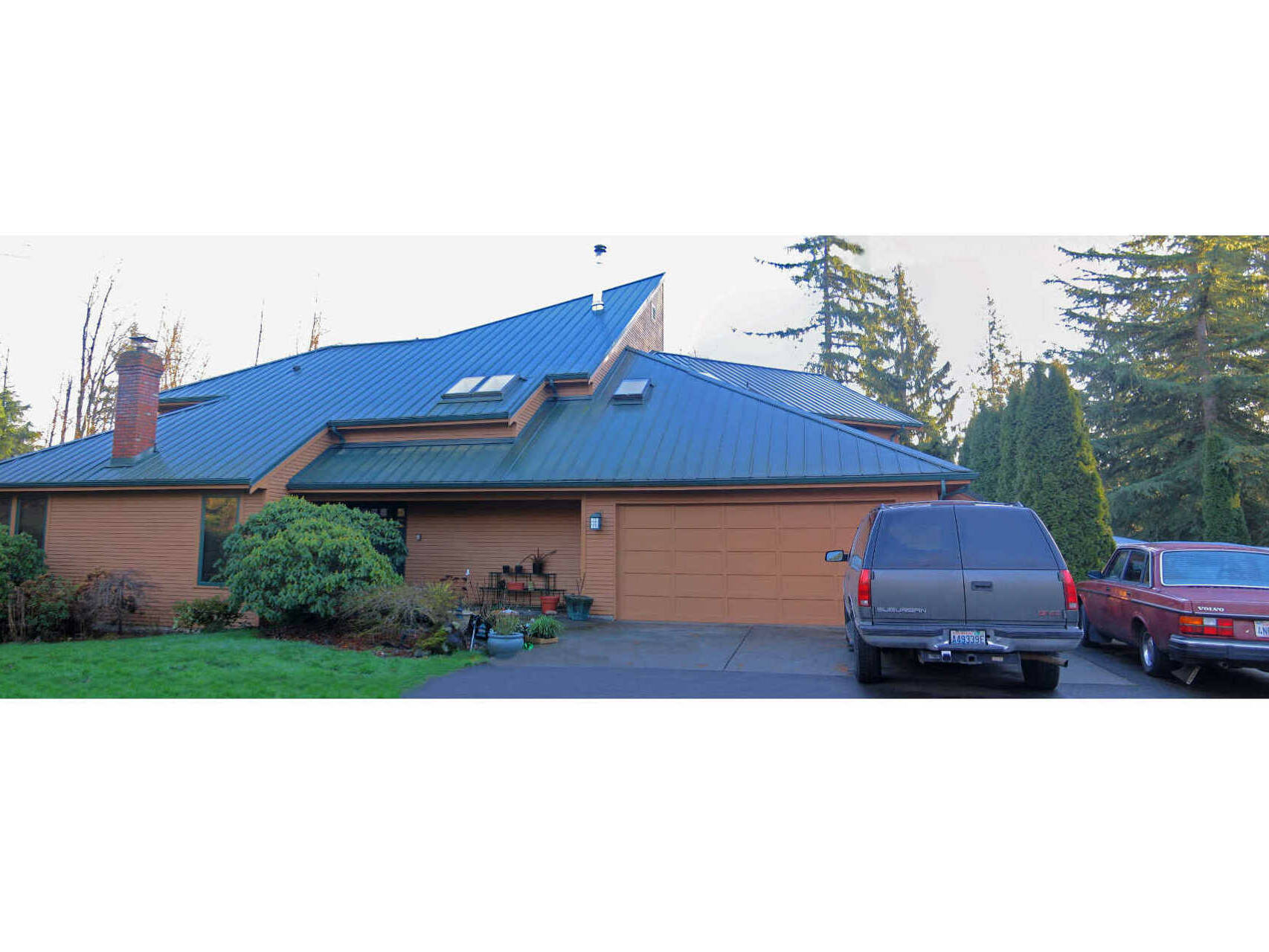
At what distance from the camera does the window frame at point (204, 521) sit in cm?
1333

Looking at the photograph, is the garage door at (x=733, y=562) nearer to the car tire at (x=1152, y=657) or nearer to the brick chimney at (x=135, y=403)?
the car tire at (x=1152, y=657)

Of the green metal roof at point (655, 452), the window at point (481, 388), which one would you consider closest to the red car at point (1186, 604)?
the green metal roof at point (655, 452)

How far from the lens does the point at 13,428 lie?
101 feet

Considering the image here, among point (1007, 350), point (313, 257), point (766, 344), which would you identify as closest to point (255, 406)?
point (313, 257)

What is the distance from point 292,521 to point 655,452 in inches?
261

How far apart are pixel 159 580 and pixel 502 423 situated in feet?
24.5

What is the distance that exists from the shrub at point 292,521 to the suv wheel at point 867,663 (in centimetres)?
794

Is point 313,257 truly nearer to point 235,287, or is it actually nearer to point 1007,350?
point 235,287

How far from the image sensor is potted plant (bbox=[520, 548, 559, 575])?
14219mm

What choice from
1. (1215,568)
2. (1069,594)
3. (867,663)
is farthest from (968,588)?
(1215,568)

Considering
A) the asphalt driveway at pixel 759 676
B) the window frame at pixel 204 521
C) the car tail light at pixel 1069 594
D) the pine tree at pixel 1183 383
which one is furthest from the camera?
the pine tree at pixel 1183 383

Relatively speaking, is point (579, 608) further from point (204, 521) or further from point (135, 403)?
point (135, 403)

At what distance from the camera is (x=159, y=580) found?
13.6m

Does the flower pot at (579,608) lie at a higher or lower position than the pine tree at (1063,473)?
lower
